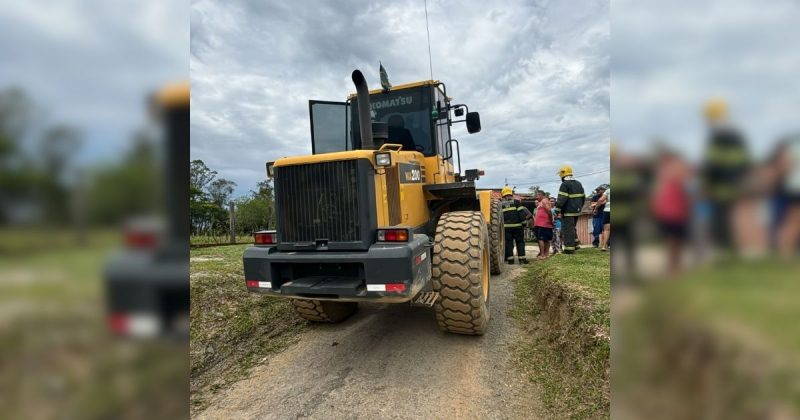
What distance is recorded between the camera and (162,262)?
2.11 feet

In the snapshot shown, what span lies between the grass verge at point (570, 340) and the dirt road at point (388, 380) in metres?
0.20

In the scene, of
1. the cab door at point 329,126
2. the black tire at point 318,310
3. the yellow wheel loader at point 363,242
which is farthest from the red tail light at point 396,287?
the cab door at point 329,126

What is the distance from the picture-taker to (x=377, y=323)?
5070 mm

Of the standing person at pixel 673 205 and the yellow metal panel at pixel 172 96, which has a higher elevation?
the yellow metal panel at pixel 172 96

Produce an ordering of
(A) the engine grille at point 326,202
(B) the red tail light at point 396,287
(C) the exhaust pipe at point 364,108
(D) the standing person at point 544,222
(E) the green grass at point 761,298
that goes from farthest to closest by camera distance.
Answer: (D) the standing person at point 544,222, (C) the exhaust pipe at point 364,108, (A) the engine grille at point 326,202, (B) the red tail light at point 396,287, (E) the green grass at point 761,298

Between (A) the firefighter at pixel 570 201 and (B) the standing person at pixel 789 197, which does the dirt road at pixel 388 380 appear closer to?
(B) the standing person at pixel 789 197

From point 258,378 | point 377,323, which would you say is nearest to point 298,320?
point 377,323

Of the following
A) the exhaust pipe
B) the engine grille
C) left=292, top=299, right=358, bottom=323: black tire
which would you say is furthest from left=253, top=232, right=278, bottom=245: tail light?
the exhaust pipe

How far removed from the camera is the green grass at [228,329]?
3.88m

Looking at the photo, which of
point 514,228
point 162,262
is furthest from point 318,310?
point 514,228

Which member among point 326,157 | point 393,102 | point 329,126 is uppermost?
point 393,102

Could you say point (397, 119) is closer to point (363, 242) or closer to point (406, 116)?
point (406, 116)

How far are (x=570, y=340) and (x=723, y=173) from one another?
3.74m

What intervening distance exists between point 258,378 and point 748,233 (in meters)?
4.00
